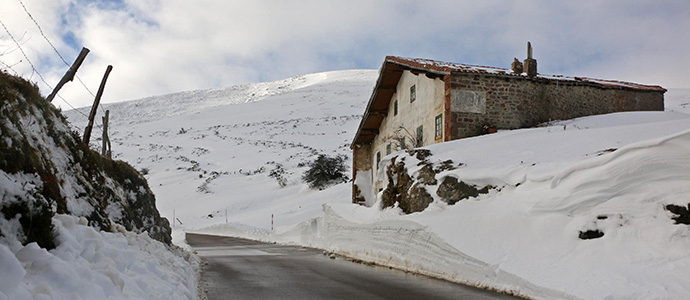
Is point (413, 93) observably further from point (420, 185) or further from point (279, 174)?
point (279, 174)

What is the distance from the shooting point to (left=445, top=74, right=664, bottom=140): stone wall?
18.0 metres

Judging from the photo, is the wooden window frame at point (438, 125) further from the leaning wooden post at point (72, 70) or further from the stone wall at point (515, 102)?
the leaning wooden post at point (72, 70)

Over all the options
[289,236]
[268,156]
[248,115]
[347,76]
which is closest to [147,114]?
[248,115]

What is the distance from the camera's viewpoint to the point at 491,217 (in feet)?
34.9

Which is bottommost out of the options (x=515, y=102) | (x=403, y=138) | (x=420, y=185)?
(x=420, y=185)

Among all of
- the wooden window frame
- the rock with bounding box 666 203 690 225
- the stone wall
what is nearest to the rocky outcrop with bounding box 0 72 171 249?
the rock with bounding box 666 203 690 225

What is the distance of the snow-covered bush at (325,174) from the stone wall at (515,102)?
27882 millimetres

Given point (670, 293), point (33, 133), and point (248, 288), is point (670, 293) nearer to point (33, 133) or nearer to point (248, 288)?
point (248, 288)

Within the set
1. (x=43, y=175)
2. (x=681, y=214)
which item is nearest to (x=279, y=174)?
(x=681, y=214)

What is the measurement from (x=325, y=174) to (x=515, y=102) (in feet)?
96.5

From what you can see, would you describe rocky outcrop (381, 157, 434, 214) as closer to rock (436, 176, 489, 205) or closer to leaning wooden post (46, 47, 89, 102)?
rock (436, 176, 489, 205)

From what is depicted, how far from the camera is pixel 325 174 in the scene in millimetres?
47000

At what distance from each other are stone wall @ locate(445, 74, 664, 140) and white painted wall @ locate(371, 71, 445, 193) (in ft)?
2.81

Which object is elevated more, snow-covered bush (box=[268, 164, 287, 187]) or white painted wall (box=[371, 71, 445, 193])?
white painted wall (box=[371, 71, 445, 193])
